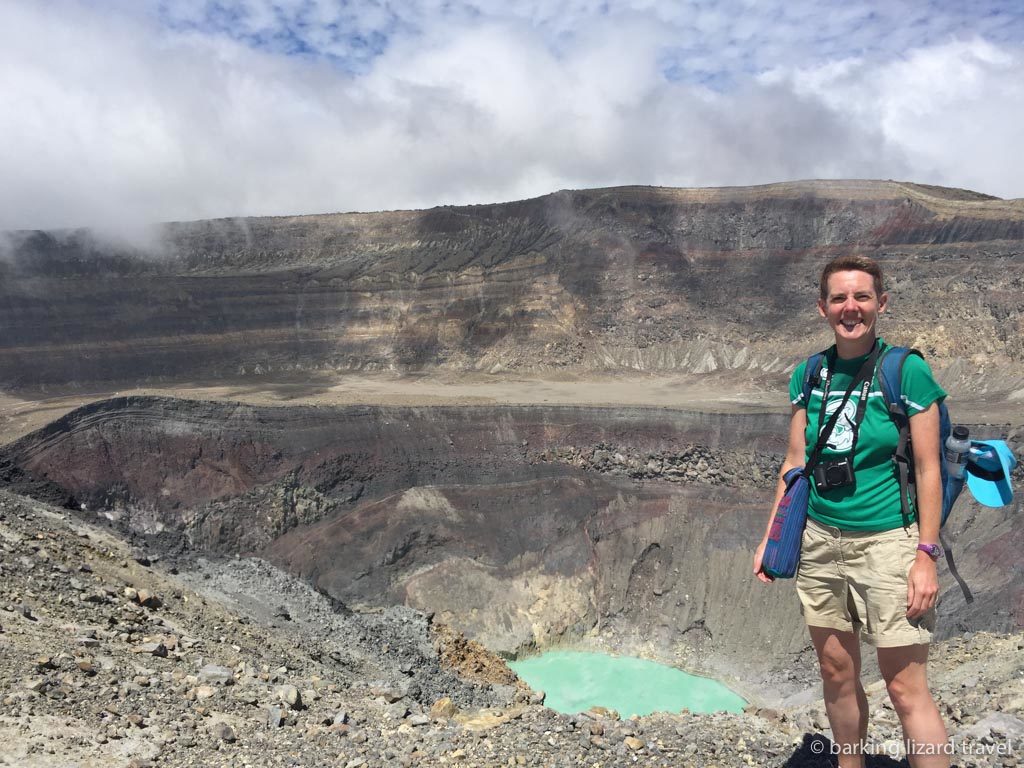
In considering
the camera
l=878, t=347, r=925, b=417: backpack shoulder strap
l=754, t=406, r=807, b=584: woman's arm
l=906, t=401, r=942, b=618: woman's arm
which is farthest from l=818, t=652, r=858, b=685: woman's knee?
l=878, t=347, r=925, b=417: backpack shoulder strap

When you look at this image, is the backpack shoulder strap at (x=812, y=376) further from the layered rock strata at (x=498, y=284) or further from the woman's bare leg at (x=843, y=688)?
the layered rock strata at (x=498, y=284)

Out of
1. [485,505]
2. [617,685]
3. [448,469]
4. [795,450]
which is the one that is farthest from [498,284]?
[795,450]

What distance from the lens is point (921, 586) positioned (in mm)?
3477

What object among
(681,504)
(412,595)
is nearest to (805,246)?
(681,504)

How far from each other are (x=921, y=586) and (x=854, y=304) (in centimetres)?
145

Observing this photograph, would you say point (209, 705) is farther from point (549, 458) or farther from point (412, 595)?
point (549, 458)

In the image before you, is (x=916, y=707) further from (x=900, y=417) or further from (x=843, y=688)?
(x=900, y=417)

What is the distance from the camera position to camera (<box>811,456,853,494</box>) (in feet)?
11.9

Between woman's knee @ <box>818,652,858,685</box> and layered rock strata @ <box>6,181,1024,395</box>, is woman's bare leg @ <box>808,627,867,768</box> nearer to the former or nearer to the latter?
woman's knee @ <box>818,652,858,685</box>

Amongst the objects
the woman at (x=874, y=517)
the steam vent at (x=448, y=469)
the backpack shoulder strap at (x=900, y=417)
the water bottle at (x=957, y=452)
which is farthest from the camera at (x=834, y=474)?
the steam vent at (x=448, y=469)

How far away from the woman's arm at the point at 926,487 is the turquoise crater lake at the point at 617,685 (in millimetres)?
16284

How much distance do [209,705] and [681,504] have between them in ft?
61.7

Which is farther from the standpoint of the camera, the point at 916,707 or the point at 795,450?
the point at 795,450

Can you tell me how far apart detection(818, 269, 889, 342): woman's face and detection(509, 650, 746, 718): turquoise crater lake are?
1673 centimetres
